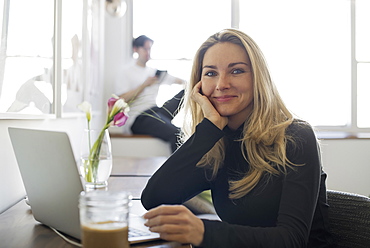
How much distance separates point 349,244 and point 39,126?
3.79 ft

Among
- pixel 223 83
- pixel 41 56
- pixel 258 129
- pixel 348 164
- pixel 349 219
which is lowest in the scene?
pixel 348 164

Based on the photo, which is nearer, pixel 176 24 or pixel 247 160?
pixel 247 160

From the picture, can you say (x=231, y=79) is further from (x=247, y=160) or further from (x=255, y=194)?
(x=255, y=194)

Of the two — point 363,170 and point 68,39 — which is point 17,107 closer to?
point 68,39

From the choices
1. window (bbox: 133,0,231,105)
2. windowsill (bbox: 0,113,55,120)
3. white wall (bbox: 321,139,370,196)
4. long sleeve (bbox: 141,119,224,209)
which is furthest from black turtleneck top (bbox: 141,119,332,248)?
window (bbox: 133,0,231,105)

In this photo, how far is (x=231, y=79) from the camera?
1361 mm

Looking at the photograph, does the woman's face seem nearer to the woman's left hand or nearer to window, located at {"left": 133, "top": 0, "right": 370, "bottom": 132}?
the woman's left hand

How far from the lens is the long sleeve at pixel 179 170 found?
127 centimetres

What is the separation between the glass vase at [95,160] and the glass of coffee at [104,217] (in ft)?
1.64

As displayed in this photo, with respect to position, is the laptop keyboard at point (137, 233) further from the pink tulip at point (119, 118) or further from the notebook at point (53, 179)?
the pink tulip at point (119, 118)

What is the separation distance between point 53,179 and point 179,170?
1.70 feet

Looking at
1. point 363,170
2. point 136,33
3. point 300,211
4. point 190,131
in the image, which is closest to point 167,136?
point 136,33

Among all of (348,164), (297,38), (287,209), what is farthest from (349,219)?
(297,38)

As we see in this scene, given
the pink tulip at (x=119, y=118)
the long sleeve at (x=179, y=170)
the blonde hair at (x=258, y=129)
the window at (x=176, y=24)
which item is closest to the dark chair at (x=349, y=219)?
the blonde hair at (x=258, y=129)
